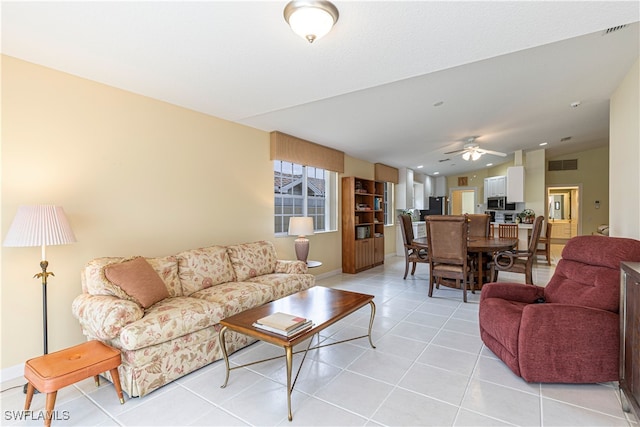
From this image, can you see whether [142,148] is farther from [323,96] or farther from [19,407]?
[19,407]

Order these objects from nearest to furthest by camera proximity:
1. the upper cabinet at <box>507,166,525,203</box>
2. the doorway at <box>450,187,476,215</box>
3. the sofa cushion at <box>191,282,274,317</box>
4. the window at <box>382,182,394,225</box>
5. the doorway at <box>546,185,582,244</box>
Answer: the sofa cushion at <box>191,282,274,317</box>, the upper cabinet at <box>507,166,525,203</box>, the window at <box>382,182,394,225</box>, the doorway at <box>546,185,582,244</box>, the doorway at <box>450,187,476,215</box>

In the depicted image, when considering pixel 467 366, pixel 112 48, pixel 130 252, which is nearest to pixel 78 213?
pixel 130 252

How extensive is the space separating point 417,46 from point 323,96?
107 cm

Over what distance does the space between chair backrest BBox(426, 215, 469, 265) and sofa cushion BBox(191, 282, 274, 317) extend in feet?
8.09

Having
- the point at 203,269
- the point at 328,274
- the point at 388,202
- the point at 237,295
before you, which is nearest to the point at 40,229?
the point at 203,269

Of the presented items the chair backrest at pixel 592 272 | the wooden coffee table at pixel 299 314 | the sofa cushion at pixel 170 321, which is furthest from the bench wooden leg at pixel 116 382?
the chair backrest at pixel 592 272

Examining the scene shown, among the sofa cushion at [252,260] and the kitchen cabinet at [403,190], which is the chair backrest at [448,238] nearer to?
the sofa cushion at [252,260]

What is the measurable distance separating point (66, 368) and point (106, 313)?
353 mm

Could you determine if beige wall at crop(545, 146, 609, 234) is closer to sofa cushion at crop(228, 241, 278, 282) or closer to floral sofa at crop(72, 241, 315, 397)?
sofa cushion at crop(228, 241, 278, 282)

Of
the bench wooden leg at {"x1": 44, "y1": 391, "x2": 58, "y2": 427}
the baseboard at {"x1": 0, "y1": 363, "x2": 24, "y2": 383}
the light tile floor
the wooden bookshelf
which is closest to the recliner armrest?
the light tile floor

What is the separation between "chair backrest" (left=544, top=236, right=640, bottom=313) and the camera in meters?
2.11

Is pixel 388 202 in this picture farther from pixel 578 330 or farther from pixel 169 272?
pixel 169 272

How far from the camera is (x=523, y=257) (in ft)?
13.6

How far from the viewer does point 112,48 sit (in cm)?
206
